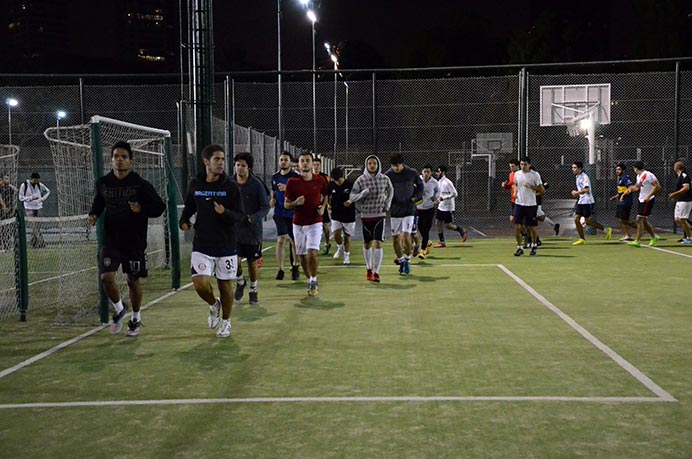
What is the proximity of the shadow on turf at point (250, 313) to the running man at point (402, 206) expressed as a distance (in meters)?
3.94

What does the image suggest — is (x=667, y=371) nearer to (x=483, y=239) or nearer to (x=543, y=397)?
(x=543, y=397)

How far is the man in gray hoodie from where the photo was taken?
12.8 meters

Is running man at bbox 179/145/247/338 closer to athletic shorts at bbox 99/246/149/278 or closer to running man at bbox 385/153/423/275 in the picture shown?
athletic shorts at bbox 99/246/149/278

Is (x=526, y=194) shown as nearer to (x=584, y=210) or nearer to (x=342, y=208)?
(x=584, y=210)

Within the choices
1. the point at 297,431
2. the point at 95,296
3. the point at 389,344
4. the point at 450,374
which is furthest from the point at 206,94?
the point at 297,431

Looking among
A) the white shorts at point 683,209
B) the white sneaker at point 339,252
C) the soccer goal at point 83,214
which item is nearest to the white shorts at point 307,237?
the soccer goal at point 83,214

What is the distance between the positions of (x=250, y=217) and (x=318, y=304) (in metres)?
1.64

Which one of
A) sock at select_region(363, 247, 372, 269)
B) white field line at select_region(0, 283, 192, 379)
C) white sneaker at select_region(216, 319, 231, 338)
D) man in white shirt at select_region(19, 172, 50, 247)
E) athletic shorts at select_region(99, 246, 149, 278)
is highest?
man in white shirt at select_region(19, 172, 50, 247)

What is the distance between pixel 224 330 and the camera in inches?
338

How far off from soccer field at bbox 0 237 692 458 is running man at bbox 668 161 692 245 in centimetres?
786

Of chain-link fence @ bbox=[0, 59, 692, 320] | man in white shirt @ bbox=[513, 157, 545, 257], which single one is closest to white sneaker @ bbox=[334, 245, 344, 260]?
chain-link fence @ bbox=[0, 59, 692, 320]

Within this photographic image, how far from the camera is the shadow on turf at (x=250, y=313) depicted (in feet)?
32.2

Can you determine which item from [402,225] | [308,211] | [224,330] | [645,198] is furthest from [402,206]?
[645,198]

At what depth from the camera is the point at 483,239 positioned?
21.7 m
